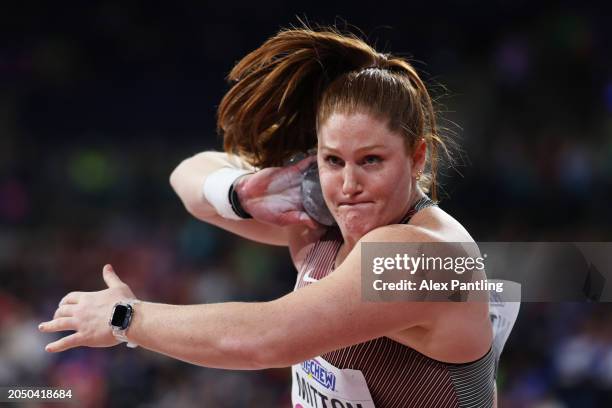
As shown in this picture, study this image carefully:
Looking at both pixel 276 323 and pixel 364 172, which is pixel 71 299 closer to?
pixel 276 323

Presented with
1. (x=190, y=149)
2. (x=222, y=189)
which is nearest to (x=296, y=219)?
(x=222, y=189)

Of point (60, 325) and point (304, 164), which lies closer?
point (60, 325)

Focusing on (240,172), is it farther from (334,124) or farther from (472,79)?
(472,79)

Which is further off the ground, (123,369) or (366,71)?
(366,71)

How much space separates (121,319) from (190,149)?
4.30 m

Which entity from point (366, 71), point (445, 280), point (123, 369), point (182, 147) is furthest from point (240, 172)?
point (182, 147)

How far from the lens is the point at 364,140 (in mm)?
1905

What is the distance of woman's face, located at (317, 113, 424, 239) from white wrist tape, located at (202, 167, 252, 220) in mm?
572

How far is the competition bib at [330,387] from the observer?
6.56 feet

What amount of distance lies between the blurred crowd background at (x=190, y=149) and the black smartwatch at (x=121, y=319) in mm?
3072

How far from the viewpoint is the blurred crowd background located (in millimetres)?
4969

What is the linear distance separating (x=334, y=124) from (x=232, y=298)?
3.71 m

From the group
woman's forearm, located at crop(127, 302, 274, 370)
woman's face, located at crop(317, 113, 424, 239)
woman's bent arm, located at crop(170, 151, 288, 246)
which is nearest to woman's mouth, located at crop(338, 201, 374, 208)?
woman's face, located at crop(317, 113, 424, 239)

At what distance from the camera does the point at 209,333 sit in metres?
1.76
